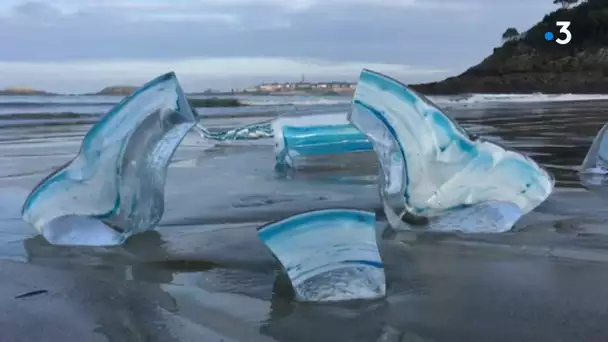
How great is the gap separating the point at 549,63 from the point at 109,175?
46107 mm

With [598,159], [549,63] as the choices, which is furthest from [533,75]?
[598,159]

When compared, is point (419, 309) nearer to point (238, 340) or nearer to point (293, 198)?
point (238, 340)

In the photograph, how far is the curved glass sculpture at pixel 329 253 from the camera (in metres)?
2.03

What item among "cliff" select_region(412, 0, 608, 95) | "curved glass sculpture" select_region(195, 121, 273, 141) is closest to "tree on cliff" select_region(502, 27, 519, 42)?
"cliff" select_region(412, 0, 608, 95)

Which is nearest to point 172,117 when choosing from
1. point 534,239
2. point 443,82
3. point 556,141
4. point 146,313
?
point 146,313

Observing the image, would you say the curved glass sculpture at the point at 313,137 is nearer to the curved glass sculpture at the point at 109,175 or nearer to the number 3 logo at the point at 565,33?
the curved glass sculpture at the point at 109,175

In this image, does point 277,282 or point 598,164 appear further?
point 598,164

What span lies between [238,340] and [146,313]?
0.34m

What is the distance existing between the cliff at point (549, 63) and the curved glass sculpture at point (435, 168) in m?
31.0

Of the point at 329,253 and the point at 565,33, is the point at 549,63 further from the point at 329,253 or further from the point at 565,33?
the point at 329,253

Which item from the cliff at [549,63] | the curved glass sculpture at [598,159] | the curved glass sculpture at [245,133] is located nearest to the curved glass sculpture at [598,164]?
the curved glass sculpture at [598,159]

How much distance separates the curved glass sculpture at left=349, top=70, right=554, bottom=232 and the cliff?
31.0 m

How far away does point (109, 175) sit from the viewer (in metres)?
2.77

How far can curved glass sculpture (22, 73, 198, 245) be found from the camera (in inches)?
108
